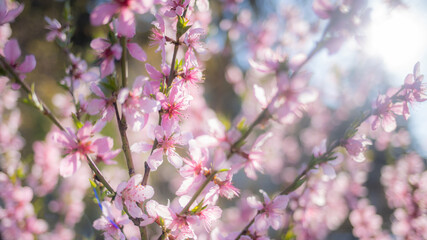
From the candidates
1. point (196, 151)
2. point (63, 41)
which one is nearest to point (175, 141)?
point (196, 151)

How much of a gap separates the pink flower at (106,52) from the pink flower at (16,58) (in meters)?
0.22

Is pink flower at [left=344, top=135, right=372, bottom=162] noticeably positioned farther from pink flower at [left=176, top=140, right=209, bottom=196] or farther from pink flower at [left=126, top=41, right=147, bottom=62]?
pink flower at [left=126, top=41, right=147, bottom=62]

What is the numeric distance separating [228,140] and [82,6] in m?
7.25

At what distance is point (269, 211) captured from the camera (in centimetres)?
104

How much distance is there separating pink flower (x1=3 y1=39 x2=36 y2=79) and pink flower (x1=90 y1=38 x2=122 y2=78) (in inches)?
8.5

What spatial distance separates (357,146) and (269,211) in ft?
1.38

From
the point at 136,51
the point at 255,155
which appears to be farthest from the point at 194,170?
the point at 136,51

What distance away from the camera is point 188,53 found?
3.16 feet

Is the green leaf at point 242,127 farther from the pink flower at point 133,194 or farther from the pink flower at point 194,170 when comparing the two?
the pink flower at point 133,194

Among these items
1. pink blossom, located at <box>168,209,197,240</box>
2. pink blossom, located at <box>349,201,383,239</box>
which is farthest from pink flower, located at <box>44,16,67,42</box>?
pink blossom, located at <box>349,201,383,239</box>

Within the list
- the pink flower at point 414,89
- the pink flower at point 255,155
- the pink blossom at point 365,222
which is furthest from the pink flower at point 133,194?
the pink blossom at point 365,222

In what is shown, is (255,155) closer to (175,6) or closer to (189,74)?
(189,74)

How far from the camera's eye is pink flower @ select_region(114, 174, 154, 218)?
35.1 inches

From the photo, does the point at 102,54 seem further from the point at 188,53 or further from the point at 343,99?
the point at 343,99
